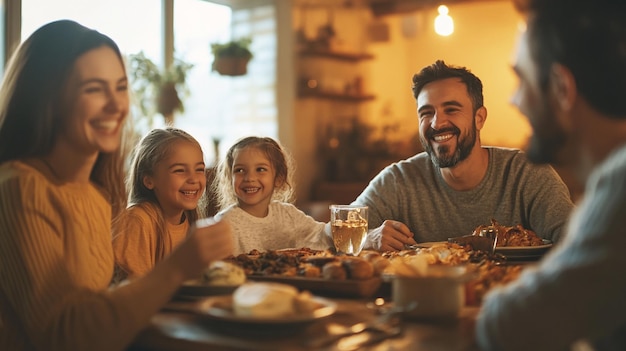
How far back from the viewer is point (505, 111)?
24.2ft

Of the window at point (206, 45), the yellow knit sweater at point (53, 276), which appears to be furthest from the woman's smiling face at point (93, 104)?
the window at point (206, 45)

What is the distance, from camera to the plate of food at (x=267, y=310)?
1139mm

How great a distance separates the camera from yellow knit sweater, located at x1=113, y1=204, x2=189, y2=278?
6.30ft

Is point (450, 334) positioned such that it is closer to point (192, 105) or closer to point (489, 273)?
point (489, 273)

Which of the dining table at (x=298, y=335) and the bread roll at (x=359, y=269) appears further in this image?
the bread roll at (x=359, y=269)

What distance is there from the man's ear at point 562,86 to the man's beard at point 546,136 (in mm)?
29

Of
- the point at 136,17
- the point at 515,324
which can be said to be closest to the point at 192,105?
the point at 136,17

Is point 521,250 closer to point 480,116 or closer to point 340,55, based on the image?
point 480,116

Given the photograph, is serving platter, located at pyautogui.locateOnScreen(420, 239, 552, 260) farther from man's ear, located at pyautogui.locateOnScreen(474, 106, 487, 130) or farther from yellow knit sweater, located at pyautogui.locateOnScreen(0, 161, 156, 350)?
yellow knit sweater, located at pyautogui.locateOnScreen(0, 161, 156, 350)

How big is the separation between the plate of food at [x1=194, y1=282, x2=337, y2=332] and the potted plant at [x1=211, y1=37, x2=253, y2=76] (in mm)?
4468

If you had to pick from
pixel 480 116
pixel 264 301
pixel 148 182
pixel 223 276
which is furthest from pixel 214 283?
pixel 480 116

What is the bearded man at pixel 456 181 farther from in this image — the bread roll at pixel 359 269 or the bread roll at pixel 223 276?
the bread roll at pixel 223 276

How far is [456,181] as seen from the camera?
2.55 metres

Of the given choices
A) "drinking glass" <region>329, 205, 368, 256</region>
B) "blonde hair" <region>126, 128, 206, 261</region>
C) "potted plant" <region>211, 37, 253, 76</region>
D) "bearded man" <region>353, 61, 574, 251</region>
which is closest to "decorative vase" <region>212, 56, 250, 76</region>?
"potted plant" <region>211, 37, 253, 76</region>
